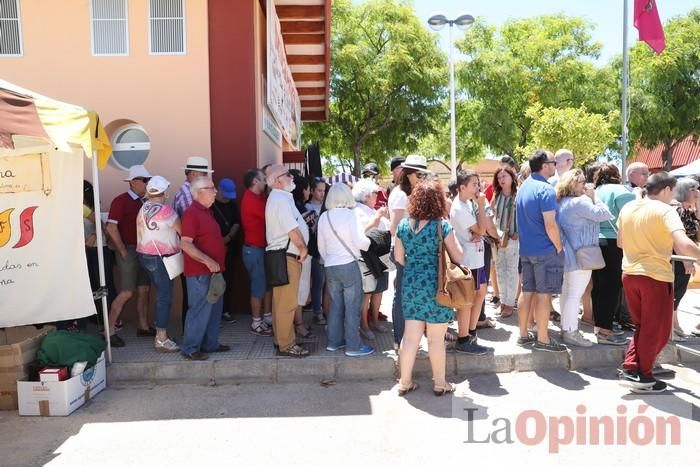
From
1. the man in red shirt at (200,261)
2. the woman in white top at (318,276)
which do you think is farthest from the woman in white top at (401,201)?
the man in red shirt at (200,261)

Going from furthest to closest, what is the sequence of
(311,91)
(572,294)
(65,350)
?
1. (311,91)
2. (572,294)
3. (65,350)

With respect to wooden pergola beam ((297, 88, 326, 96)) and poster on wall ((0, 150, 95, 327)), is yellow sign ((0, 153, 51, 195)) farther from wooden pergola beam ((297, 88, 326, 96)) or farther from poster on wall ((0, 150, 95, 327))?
wooden pergola beam ((297, 88, 326, 96))

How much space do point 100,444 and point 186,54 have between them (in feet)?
15.6

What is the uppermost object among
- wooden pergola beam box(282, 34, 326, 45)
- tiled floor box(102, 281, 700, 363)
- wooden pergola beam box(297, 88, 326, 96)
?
wooden pergola beam box(282, 34, 326, 45)

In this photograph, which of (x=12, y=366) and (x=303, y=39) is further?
(x=303, y=39)

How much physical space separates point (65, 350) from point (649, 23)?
14.0 meters

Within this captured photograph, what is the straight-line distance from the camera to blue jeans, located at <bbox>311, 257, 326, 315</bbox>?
6.29 metres

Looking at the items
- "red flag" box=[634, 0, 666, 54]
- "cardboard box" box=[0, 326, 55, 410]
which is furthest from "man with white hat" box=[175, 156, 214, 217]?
"red flag" box=[634, 0, 666, 54]

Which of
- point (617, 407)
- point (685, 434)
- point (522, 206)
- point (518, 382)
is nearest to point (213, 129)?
point (522, 206)

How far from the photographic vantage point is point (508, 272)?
21.7 ft

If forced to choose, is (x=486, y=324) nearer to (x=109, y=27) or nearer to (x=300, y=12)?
(x=109, y=27)

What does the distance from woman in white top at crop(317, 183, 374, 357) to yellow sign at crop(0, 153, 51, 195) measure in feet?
8.27

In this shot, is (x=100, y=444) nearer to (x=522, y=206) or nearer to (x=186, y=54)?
(x=522, y=206)

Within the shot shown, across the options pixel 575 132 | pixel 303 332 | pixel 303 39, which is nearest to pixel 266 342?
pixel 303 332
